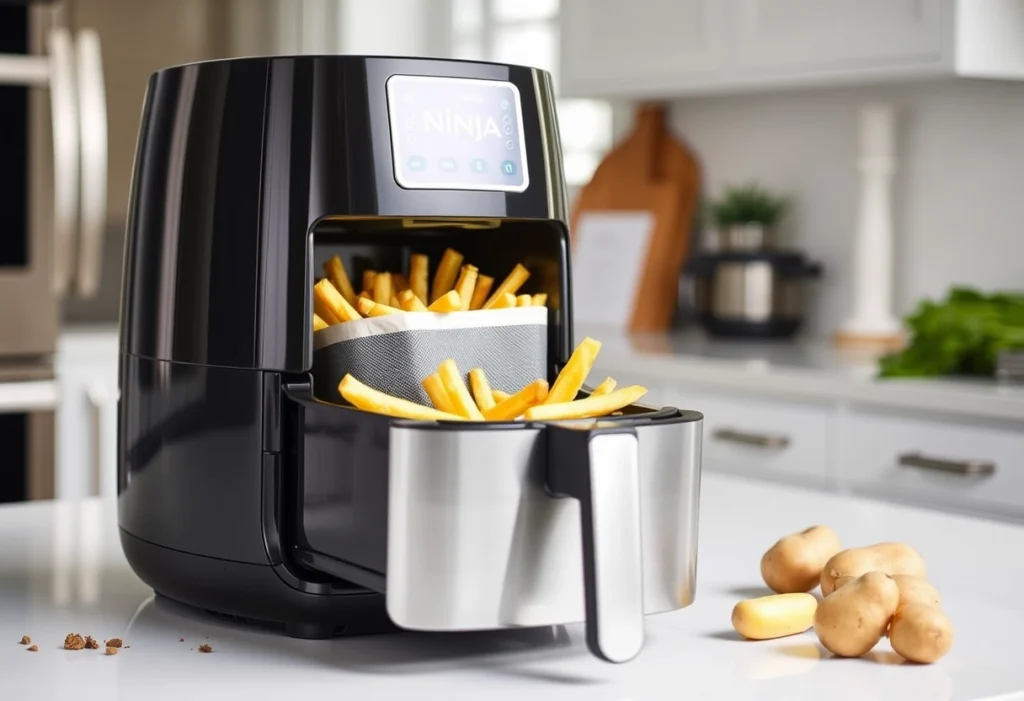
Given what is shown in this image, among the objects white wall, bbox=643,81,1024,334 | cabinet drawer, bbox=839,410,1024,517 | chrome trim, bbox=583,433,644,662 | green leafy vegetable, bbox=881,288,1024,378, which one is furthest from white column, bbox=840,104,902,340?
chrome trim, bbox=583,433,644,662

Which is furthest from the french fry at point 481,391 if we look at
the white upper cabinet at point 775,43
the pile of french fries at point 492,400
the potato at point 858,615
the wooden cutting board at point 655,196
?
the wooden cutting board at point 655,196

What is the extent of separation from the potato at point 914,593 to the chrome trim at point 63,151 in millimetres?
2175

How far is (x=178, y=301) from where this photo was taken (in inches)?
37.1

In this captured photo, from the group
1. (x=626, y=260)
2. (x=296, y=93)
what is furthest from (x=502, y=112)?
(x=626, y=260)

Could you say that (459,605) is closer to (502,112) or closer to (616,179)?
(502,112)

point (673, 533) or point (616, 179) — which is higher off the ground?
point (616, 179)

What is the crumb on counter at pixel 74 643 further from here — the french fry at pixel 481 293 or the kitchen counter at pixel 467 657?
the french fry at pixel 481 293

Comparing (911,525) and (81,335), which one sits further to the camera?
(81,335)

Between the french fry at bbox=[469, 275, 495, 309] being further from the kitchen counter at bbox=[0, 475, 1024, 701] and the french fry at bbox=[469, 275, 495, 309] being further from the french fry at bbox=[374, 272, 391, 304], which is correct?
the kitchen counter at bbox=[0, 475, 1024, 701]

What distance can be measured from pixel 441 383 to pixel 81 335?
2.52 meters

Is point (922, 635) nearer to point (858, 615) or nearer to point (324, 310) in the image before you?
point (858, 615)

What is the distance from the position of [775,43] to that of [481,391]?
2.26m

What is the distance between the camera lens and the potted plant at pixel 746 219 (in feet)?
10.8

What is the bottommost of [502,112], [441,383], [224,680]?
[224,680]
